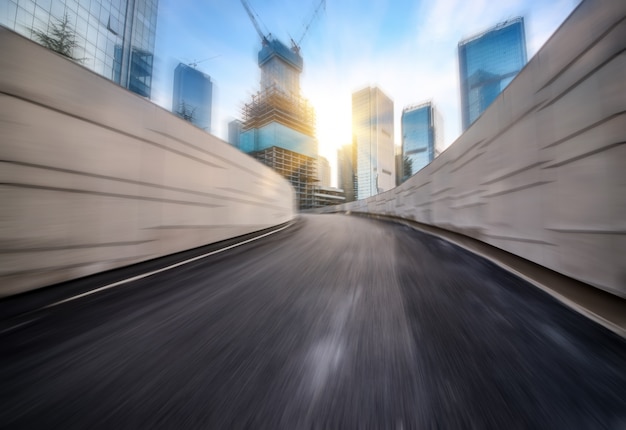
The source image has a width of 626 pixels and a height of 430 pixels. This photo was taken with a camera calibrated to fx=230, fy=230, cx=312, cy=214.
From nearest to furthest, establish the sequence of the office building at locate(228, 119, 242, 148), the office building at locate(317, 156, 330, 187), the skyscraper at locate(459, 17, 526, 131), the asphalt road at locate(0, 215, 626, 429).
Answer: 1. the asphalt road at locate(0, 215, 626, 429)
2. the skyscraper at locate(459, 17, 526, 131)
3. the office building at locate(228, 119, 242, 148)
4. the office building at locate(317, 156, 330, 187)

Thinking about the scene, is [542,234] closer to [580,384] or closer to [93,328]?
[580,384]

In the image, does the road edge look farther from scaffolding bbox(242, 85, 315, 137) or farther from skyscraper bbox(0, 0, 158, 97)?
scaffolding bbox(242, 85, 315, 137)

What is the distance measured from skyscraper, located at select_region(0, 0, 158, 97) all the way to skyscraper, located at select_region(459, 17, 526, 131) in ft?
334

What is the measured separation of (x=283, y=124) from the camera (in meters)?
101

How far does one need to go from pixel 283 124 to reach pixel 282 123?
1.12m

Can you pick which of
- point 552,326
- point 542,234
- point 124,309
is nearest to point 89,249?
point 124,309

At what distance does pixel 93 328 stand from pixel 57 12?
174 ft

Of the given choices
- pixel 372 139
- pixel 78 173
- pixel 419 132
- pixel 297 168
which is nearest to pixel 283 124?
pixel 297 168

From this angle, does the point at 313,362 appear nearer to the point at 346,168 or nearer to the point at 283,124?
the point at 283,124

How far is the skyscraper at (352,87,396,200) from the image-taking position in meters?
102

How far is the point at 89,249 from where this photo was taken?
2.75 metres

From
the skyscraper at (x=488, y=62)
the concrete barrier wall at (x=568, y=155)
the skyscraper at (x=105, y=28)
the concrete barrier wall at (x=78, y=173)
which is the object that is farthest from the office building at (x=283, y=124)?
the concrete barrier wall at (x=568, y=155)

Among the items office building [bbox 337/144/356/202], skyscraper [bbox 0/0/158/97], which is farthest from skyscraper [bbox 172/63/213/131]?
skyscraper [bbox 0/0/158/97]

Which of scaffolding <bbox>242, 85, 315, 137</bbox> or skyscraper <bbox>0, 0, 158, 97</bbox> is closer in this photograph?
skyscraper <bbox>0, 0, 158, 97</bbox>
